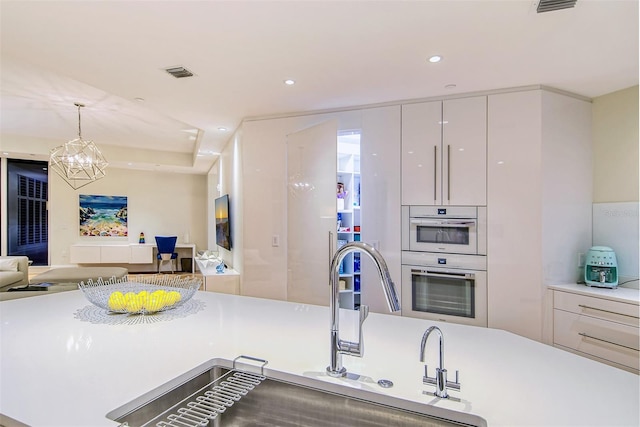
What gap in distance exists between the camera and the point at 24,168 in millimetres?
6566

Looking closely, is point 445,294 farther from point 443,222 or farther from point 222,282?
point 222,282

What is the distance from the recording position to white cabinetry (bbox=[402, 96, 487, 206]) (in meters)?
2.85

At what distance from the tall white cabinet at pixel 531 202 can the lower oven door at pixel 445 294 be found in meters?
0.09

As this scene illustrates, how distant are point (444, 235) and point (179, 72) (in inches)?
97.7

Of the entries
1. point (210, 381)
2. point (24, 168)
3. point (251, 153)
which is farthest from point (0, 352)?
point (24, 168)

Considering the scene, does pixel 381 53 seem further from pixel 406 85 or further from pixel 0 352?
pixel 0 352

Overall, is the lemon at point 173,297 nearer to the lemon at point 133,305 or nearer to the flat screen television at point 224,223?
the lemon at point 133,305

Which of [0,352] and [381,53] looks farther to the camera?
[381,53]

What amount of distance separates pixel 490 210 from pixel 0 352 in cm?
301

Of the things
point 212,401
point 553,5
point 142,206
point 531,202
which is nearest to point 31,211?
point 142,206

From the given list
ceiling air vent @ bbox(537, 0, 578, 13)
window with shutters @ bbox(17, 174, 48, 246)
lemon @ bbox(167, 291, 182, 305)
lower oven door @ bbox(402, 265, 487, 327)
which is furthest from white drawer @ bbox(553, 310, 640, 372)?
window with shutters @ bbox(17, 174, 48, 246)

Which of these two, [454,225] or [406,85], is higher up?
[406,85]

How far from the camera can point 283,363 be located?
3.33ft

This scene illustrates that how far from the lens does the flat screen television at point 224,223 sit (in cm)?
464
